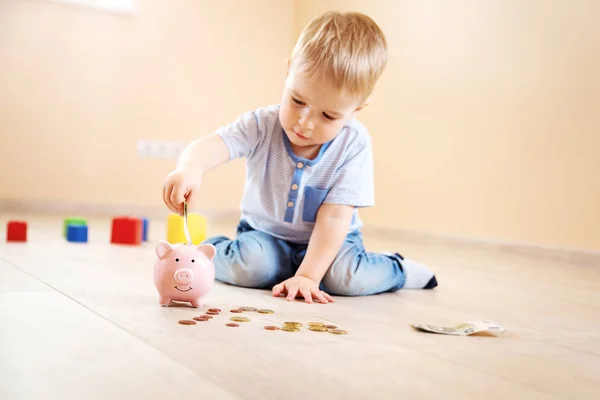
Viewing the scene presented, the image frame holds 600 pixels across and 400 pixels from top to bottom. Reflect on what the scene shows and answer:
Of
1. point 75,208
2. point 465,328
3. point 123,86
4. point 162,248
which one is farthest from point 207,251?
point 123,86

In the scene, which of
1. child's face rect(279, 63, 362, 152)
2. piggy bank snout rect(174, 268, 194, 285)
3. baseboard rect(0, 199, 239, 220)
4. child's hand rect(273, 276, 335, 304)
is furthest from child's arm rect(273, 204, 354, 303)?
baseboard rect(0, 199, 239, 220)

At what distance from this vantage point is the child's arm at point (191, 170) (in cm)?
131

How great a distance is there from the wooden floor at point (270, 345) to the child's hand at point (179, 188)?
0.58 feet

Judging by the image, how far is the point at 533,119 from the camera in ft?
9.15

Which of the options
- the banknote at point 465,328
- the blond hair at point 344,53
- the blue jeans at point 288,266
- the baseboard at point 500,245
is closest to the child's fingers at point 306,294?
the blue jeans at point 288,266

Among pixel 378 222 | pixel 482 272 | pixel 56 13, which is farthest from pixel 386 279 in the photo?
pixel 56 13

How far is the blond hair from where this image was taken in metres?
1.42

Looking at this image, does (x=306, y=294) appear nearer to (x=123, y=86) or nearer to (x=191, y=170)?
(x=191, y=170)

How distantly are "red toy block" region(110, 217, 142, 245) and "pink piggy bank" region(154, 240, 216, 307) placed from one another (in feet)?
3.45

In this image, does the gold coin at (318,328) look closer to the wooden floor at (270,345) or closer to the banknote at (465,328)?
the wooden floor at (270,345)

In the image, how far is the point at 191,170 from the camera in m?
1.38

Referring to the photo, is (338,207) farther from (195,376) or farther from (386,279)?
(195,376)

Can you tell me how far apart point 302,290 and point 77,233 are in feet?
3.40

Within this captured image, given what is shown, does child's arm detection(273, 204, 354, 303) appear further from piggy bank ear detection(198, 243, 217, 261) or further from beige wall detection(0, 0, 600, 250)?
beige wall detection(0, 0, 600, 250)
